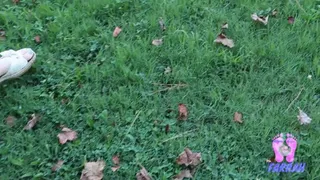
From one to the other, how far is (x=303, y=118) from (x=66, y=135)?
1.42 metres

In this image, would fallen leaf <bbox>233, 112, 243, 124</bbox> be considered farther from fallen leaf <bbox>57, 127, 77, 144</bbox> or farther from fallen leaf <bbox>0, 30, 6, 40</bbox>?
fallen leaf <bbox>0, 30, 6, 40</bbox>

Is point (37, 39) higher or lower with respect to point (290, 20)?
lower

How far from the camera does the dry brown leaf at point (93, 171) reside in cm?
267

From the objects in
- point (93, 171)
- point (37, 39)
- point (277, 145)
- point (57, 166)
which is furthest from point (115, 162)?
point (37, 39)

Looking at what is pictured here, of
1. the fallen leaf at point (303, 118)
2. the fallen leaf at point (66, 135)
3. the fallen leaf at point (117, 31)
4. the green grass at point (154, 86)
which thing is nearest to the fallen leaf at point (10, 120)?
the green grass at point (154, 86)

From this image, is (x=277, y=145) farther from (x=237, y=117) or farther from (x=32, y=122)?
(x=32, y=122)

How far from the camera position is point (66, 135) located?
2.88 m

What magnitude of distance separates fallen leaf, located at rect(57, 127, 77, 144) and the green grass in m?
0.04

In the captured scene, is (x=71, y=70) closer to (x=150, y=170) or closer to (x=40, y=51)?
(x=40, y=51)

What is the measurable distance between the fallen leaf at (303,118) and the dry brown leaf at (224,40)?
699 millimetres

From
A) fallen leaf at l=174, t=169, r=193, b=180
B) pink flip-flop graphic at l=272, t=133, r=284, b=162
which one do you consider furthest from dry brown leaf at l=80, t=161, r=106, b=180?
pink flip-flop graphic at l=272, t=133, r=284, b=162

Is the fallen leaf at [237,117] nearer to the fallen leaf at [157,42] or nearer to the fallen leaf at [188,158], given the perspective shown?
the fallen leaf at [188,158]

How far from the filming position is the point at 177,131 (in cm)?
287

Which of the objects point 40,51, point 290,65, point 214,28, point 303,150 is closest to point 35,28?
point 40,51
